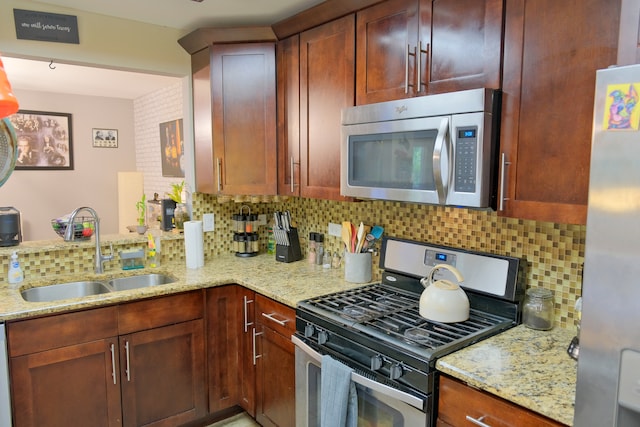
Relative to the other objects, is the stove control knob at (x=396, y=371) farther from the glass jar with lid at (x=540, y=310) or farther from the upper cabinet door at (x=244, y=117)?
the upper cabinet door at (x=244, y=117)

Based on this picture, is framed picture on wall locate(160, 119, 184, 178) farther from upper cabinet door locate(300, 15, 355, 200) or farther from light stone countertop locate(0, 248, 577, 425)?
upper cabinet door locate(300, 15, 355, 200)

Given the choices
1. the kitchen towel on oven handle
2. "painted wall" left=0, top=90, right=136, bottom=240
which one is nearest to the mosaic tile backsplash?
the kitchen towel on oven handle

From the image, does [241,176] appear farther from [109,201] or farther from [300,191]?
[109,201]

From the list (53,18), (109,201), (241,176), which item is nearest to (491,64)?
(241,176)

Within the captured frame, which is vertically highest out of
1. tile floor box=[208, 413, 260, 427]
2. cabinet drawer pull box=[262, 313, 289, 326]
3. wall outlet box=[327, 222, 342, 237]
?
wall outlet box=[327, 222, 342, 237]

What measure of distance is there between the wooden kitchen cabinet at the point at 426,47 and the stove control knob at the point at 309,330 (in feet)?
3.46

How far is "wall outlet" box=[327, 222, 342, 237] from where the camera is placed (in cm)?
269

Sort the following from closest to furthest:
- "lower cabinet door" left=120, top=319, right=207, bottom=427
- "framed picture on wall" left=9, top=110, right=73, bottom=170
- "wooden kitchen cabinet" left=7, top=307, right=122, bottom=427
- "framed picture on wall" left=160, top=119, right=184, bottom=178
→ "wooden kitchen cabinet" left=7, top=307, right=122, bottom=427
"lower cabinet door" left=120, top=319, right=207, bottom=427
"framed picture on wall" left=160, top=119, right=184, bottom=178
"framed picture on wall" left=9, top=110, right=73, bottom=170

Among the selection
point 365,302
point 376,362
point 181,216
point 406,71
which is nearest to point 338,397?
point 376,362

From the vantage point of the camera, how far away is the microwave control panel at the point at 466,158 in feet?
4.95

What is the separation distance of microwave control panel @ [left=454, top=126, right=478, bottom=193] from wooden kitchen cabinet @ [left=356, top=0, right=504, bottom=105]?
0.18 metres

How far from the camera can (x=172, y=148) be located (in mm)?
4863

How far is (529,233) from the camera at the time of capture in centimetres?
178

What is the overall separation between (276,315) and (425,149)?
43.4 inches
